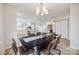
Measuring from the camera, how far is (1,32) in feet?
4.77

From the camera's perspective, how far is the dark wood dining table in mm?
1462

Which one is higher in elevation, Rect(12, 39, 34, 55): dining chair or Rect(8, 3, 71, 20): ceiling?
Rect(8, 3, 71, 20): ceiling

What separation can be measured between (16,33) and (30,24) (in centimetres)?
26

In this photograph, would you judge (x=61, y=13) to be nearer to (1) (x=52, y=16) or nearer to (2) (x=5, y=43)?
(1) (x=52, y=16)

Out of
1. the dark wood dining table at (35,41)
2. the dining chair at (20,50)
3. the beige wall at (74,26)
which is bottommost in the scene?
the dining chair at (20,50)

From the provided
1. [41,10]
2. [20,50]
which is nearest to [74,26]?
[41,10]

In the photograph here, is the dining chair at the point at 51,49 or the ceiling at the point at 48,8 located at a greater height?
the ceiling at the point at 48,8

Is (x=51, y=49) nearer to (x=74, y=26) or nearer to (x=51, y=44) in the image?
(x=51, y=44)

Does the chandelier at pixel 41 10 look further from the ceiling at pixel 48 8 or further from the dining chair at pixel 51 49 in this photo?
the dining chair at pixel 51 49

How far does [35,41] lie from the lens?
1482 millimetres

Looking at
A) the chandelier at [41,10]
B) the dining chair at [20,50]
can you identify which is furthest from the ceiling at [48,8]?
the dining chair at [20,50]

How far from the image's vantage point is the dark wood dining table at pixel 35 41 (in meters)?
1.46

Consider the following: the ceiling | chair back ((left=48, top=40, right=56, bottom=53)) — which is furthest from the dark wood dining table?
the ceiling

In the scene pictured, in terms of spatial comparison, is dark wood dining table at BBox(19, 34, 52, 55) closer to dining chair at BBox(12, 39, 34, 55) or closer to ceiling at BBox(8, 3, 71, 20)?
dining chair at BBox(12, 39, 34, 55)
